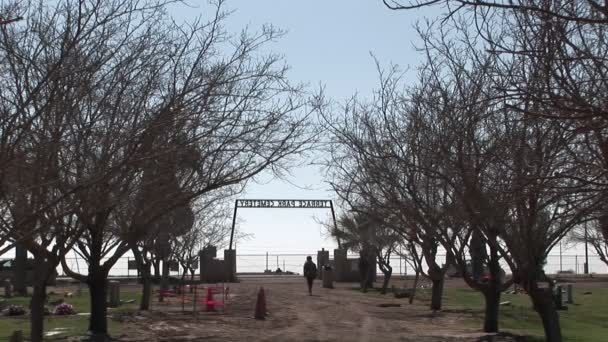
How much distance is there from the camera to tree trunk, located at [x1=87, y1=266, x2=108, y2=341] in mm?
20719

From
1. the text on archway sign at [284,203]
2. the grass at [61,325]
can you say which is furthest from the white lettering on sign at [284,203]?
the grass at [61,325]

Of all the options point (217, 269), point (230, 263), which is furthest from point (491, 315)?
point (230, 263)

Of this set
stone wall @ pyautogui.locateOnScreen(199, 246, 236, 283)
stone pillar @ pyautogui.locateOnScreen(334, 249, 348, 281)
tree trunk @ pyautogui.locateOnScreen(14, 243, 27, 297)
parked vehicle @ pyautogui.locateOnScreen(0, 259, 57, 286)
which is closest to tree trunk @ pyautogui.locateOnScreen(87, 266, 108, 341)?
tree trunk @ pyautogui.locateOnScreen(14, 243, 27, 297)

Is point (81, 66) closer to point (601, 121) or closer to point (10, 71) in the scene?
point (10, 71)

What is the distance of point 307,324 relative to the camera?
25047 millimetres

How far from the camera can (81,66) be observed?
Result: 982 cm

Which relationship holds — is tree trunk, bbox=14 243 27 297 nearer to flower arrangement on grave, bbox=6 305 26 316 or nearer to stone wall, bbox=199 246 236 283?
stone wall, bbox=199 246 236 283

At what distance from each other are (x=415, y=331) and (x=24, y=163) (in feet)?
51.4

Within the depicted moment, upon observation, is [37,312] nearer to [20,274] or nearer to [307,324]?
[307,324]

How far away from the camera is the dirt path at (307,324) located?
21781mm

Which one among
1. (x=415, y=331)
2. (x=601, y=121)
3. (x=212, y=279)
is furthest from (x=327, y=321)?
(x=212, y=279)

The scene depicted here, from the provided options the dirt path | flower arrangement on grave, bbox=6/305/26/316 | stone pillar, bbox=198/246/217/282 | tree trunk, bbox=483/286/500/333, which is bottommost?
the dirt path

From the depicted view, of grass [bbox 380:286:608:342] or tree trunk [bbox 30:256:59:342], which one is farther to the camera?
grass [bbox 380:286:608:342]

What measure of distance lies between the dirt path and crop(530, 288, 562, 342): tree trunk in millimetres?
4690
